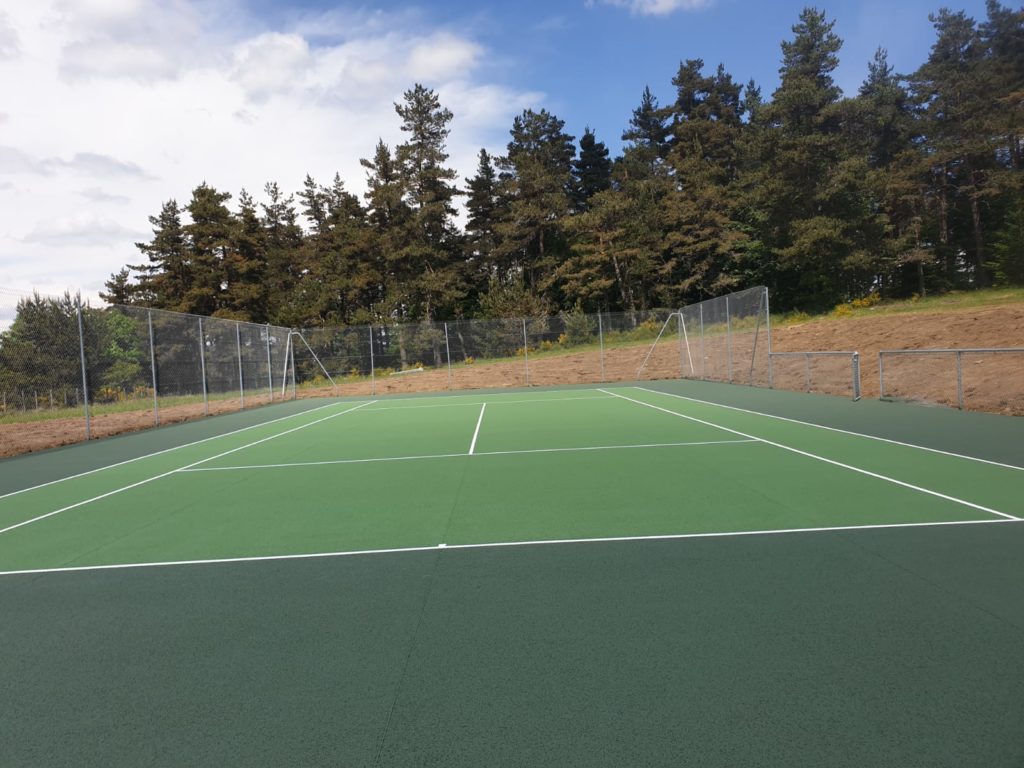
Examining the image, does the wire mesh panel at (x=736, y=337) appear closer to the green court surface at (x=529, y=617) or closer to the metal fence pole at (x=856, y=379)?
the metal fence pole at (x=856, y=379)

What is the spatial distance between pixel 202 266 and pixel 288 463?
3942cm

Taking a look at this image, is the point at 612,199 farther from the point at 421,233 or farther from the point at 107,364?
the point at 107,364

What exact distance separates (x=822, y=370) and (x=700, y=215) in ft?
84.1

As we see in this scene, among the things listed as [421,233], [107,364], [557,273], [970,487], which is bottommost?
[970,487]

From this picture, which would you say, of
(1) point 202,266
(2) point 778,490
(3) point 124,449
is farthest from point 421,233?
(2) point 778,490

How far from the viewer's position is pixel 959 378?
12.4 meters

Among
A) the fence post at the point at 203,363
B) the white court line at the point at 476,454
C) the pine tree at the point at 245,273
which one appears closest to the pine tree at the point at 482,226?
the pine tree at the point at 245,273

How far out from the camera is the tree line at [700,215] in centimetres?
3697

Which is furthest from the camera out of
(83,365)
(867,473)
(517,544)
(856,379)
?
(856,379)

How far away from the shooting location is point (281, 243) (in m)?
57.2

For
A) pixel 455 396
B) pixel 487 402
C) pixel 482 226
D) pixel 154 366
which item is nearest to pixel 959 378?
pixel 487 402

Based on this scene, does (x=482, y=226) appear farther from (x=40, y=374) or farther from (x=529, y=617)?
(x=529, y=617)

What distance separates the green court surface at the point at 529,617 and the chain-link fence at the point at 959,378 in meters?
5.04

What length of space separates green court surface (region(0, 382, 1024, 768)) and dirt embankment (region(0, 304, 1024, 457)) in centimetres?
620
